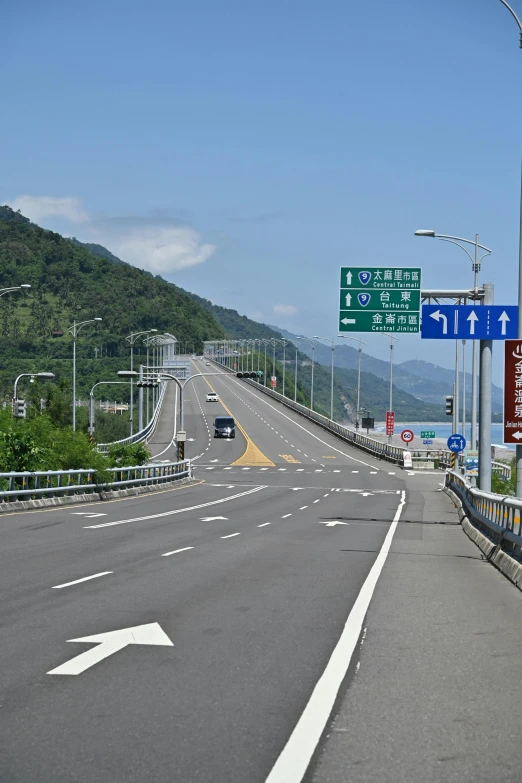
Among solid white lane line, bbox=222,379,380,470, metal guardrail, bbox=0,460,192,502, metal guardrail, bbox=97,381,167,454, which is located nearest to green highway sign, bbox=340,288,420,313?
metal guardrail, bbox=0,460,192,502

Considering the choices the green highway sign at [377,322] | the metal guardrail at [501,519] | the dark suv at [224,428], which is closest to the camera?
the metal guardrail at [501,519]

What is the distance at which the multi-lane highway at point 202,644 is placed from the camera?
20.7 feet

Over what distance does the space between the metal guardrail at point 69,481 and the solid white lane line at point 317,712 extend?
20183mm

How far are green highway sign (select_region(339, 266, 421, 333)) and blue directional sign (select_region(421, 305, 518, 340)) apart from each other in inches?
190

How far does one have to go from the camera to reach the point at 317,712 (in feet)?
24.3

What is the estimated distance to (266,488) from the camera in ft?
170

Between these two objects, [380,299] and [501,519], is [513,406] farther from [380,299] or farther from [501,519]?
[380,299]

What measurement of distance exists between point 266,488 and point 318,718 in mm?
44632

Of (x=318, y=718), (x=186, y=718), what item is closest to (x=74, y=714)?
(x=186, y=718)

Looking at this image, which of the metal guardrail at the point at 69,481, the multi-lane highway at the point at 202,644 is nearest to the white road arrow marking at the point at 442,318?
the multi-lane highway at the point at 202,644

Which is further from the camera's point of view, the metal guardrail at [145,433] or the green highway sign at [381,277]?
the metal guardrail at [145,433]

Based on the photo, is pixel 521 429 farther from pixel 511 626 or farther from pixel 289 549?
pixel 511 626

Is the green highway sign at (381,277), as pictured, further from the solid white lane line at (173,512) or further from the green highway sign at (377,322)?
the solid white lane line at (173,512)

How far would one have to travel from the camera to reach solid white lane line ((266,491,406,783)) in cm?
602
